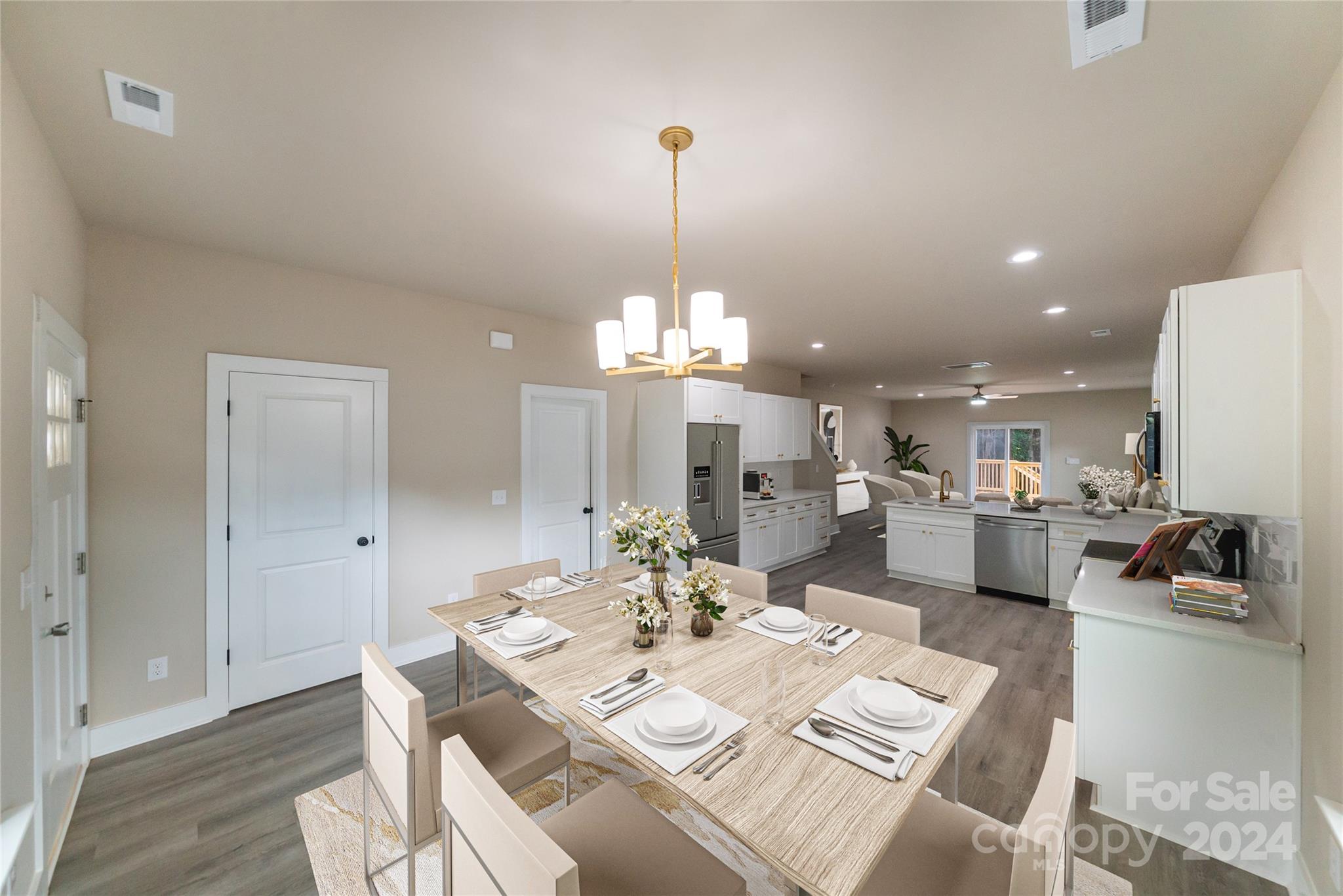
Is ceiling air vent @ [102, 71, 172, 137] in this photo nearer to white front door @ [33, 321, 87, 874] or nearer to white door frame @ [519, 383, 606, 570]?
white front door @ [33, 321, 87, 874]

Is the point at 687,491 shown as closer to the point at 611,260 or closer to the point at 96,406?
the point at 611,260

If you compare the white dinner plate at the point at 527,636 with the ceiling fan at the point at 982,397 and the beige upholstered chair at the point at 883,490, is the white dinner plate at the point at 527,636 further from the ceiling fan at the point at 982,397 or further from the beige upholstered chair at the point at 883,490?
the ceiling fan at the point at 982,397

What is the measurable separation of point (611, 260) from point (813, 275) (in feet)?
4.29

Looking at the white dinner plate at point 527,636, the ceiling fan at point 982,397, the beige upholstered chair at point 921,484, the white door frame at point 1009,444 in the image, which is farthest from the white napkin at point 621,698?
the white door frame at point 1009,444

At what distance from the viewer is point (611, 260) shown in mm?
2908

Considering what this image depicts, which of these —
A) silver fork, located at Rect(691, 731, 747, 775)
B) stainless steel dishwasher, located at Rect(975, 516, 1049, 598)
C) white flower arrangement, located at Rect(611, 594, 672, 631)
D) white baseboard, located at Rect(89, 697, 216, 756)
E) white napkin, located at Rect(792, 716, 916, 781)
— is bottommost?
white baseboard, located at Rect(89, 697, 216, 756)

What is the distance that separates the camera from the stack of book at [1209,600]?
188cm

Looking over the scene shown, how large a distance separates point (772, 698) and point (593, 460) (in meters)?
3.36

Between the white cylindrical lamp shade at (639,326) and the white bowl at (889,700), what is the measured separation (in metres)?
1.31

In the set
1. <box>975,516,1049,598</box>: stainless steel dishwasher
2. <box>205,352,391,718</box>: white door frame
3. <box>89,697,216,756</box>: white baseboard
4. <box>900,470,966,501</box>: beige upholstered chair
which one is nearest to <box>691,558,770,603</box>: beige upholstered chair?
<box>205,352,391,718</box>: white door frame

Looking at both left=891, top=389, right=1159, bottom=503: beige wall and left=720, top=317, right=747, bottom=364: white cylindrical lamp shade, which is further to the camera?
left=891, top=389, right=1159, bottom=503: beige wall

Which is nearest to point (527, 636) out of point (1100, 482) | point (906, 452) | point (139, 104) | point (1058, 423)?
point (139, 104)

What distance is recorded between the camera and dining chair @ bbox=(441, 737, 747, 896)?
911mm

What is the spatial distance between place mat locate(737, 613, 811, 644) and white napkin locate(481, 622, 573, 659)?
0.70m
